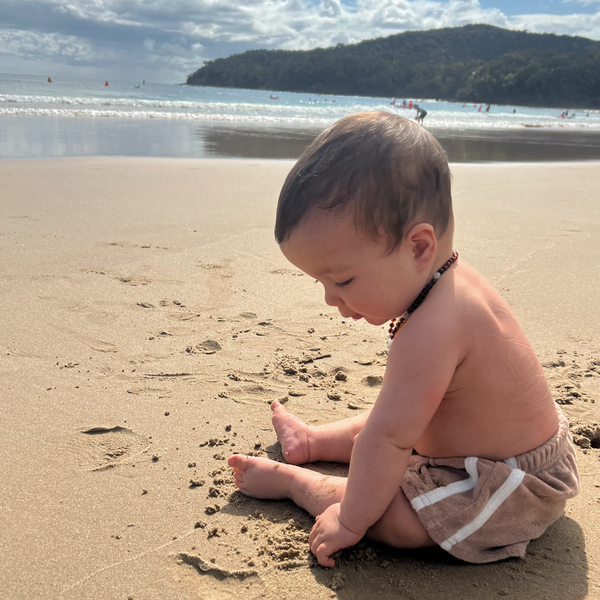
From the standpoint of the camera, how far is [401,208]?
1.28 metres

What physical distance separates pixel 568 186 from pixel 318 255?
602cm

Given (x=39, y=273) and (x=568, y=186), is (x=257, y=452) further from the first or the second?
(x=568, y=186)

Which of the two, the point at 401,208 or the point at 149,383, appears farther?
the point at 149,383

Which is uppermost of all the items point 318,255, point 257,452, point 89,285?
point 318,255

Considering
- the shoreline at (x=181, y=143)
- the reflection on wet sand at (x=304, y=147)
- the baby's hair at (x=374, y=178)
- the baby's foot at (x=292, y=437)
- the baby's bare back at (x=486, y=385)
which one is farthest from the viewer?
the reflection on wet sand at (x=304, y=147)

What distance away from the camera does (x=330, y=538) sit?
139 cm

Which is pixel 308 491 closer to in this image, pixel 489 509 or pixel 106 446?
pixel 489 509

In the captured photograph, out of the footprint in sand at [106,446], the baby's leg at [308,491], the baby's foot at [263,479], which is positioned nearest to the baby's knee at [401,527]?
the baby's leg at [308,491]

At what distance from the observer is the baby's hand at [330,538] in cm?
137

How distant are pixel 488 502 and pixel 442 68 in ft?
272

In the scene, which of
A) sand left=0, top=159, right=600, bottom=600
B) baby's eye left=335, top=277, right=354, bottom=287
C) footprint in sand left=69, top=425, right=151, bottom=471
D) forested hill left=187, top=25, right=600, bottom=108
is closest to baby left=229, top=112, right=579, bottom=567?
baby's eye left=335, top=277, right=354, bottom=287

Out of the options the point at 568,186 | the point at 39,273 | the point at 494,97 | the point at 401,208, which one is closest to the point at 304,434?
the point at 401,208

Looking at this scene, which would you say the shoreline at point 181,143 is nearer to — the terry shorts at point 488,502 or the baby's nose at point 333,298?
the baby's nose at point 333,298

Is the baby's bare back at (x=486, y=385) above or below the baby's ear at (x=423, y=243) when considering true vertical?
below
